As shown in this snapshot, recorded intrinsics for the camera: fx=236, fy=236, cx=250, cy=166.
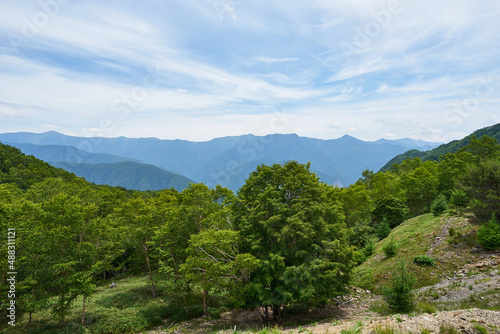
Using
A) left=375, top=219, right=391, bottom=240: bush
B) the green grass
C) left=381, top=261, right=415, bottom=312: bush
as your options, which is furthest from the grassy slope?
the green grass

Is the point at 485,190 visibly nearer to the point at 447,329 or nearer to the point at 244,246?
the point at 447,329

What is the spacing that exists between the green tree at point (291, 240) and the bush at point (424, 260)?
833 centimetres

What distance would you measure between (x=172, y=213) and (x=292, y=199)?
39.7 feet

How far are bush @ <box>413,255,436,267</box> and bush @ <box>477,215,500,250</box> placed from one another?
3.79 meters

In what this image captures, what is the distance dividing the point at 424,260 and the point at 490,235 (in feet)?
16.6

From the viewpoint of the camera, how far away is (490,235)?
1848cm

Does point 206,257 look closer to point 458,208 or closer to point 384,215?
point 458,208

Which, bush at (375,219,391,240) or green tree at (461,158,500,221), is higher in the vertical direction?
green tree at (461,158,500,221)

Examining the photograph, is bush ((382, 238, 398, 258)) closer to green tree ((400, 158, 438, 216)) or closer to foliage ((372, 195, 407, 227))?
foliage ((372, 195, 407, 227))

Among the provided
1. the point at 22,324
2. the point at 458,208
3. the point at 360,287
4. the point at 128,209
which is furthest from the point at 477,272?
the point at 128,209

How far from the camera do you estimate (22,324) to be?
1864 cm

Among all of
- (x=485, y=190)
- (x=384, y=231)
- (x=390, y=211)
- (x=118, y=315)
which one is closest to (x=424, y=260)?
(x=485, y=190)

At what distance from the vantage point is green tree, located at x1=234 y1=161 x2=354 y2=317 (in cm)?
1534

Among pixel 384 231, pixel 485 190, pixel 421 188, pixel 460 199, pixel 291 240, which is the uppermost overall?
pixel 485 190
